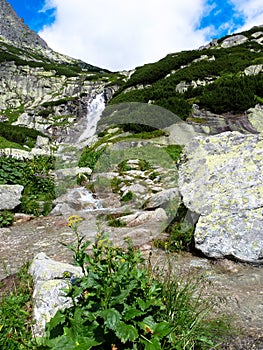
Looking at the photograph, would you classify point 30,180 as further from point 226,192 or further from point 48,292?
point 48,292

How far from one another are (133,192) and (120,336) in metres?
7.67

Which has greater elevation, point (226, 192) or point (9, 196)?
point (226, 192)

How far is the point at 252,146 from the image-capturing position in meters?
5.93

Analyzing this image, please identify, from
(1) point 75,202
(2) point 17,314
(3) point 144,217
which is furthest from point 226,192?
(1) point 75,202

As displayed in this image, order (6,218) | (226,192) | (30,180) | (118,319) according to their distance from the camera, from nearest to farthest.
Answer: (118,319) → (226,192) → (6,218) → (30,180)

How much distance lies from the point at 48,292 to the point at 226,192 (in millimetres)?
3410

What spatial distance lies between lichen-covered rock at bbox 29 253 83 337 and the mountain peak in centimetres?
14671

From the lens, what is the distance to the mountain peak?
450 ft

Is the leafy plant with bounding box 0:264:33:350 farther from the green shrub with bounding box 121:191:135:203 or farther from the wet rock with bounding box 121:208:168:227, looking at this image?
the green shrub with bounding box 121:191:135:203

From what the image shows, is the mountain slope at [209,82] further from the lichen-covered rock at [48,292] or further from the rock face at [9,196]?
the lichen-covered rock at [48,292]

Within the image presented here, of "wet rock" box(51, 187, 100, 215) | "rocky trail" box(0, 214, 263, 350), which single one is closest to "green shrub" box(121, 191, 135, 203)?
"wet rock" box(51, 187, 100, 215)

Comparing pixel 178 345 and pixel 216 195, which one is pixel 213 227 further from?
pixel 178 345

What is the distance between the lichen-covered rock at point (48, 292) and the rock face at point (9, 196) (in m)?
5.07

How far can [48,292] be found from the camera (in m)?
3.14
